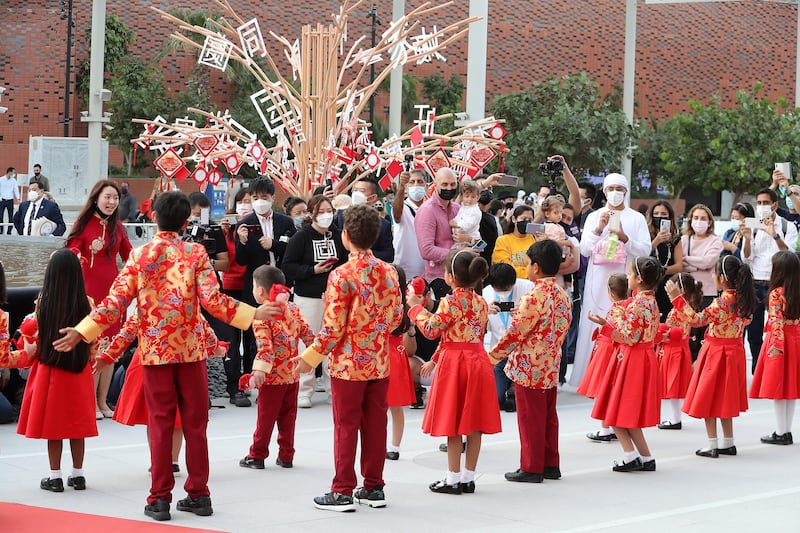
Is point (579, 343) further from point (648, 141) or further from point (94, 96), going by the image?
point (648, 141)

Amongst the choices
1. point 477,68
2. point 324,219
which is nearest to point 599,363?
point 324,219

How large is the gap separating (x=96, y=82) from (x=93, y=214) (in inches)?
668

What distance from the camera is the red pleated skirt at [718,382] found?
316 inches

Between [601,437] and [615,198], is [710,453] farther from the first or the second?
[615,198]

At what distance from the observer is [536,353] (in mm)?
6953

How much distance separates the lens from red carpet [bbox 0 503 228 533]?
5559mm

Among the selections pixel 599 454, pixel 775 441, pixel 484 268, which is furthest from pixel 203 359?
pixel 775 441

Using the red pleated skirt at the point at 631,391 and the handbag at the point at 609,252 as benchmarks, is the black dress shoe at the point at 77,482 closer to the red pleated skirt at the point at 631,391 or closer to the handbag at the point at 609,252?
the red pleated skirt at the point at 631,391

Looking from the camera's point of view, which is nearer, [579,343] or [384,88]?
[579,343]

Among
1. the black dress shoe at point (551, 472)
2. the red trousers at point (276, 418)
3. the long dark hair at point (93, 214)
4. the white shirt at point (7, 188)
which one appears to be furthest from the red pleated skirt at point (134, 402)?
the white shirt at point (7, 188)

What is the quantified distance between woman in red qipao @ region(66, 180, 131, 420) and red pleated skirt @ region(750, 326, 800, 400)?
477 cm

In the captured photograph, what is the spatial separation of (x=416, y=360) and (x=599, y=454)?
190 centimetres

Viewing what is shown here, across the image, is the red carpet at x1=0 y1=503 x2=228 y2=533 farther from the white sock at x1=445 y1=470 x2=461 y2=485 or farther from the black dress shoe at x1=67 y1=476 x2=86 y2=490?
the white sock at x1=445 y1=470 x2=461 y2=485

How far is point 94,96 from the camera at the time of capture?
960 inches
